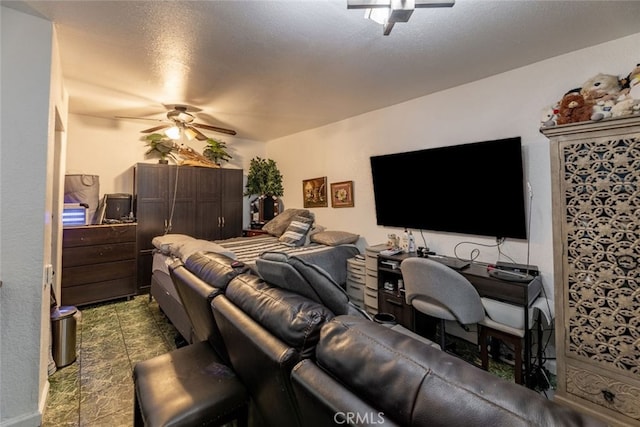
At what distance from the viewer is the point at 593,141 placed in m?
1.74

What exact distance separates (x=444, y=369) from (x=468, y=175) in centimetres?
239

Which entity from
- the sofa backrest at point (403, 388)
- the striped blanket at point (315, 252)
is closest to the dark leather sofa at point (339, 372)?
the sofa backrest at point (403, 388)

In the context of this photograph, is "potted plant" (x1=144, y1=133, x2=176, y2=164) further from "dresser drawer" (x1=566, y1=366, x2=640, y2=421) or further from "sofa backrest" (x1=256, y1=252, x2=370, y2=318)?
"dresser drawer" (x1=566, y1=366, x2=640, y2=421)

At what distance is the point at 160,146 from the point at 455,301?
4481mm

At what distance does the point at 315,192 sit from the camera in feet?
15.3

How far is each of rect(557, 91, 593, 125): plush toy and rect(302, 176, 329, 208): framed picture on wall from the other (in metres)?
3.00

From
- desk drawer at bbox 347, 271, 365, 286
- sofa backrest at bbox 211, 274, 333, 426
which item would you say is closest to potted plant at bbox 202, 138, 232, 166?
desk drawer at bbox 347, 271, 365, 286

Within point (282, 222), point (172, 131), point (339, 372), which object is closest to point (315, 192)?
point (282, 222)

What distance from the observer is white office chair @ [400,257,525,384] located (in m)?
1.99

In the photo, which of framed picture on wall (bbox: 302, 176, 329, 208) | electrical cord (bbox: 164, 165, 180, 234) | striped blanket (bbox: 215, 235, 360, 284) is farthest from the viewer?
framed picture on wall (bbox: 302, 176, 329, 208)

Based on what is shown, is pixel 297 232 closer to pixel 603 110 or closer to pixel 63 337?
pixel 63 337

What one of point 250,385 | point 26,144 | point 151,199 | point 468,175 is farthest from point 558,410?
point 151,199

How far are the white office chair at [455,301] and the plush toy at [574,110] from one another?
1.29 metres

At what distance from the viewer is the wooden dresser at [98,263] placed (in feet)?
11.0
